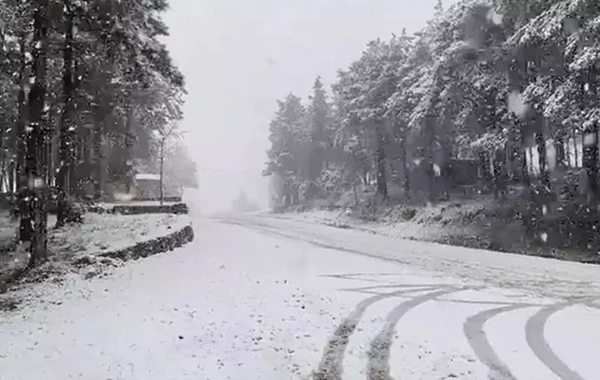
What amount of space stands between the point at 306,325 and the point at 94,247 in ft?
29.3

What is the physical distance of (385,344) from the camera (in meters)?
8.60

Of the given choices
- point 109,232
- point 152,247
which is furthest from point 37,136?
point 109,232

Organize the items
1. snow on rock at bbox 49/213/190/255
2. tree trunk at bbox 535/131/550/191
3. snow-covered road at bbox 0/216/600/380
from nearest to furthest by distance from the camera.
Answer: snow-covered road at bbox 0/216/600/380 < snow on rock at bbox 49/213/190/255 < tree trunk at bbox 535/131/550/191

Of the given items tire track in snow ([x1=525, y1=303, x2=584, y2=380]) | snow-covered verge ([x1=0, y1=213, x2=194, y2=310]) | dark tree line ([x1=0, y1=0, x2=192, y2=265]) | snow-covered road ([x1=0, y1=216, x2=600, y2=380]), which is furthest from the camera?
dark tree line ([x1=0, y1=0, x2=192, y2=265])

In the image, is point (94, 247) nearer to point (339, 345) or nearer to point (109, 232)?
point (109, 232)

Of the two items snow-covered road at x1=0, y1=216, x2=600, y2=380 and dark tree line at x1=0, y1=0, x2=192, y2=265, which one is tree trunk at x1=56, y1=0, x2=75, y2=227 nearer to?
dark tree line at x1=0, y1=0, x2=192, y2=265

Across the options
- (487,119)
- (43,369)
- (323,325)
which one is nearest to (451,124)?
(487,119)

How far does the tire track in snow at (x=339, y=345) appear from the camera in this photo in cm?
743

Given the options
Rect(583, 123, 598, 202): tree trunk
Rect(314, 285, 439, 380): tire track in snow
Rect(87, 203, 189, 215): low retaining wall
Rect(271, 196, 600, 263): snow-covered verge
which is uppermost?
Rect(583, 123, 598, 202): tree trunk

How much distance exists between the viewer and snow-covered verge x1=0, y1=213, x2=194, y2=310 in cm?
1366

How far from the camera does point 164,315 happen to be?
10.0 meters

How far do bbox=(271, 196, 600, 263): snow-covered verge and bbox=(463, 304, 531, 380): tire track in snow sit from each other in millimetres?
10831

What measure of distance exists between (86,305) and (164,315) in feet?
6.65

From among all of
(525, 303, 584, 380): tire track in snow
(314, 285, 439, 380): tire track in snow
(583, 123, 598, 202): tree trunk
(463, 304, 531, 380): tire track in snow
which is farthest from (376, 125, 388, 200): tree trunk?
(463, 304, 531, 380): tire track in snow
